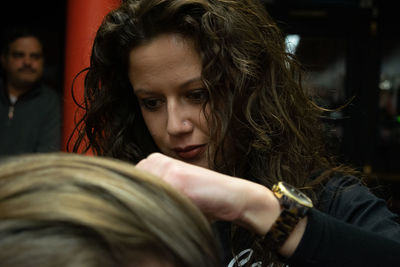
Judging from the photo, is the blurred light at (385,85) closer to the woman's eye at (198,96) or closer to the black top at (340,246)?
the woman's eye at (198,96)

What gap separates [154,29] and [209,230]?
897 millimetres

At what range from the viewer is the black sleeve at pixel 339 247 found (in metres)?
0.91

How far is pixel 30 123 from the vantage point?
12.3 feet

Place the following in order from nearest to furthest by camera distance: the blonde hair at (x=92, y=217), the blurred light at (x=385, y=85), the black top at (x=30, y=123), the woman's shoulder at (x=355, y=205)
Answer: the blonde hair at (x=92, y=217)
the woman's shoulder at (x=355, y=205)
the black top at (x=30, y=123)
the blurred light at (x=385, y=85)

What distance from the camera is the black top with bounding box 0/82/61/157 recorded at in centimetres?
368

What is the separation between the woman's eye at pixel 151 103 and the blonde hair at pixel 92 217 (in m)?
0.81

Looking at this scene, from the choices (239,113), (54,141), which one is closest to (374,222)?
(239,113)

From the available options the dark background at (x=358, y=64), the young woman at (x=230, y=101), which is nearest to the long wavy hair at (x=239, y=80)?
the young woman at (x=230, y=101)

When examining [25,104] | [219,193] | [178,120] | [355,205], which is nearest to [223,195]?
[219,193]

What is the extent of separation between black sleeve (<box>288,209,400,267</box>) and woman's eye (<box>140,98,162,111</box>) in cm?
68

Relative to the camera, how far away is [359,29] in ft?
14.9

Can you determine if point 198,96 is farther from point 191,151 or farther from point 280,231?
point 280,231

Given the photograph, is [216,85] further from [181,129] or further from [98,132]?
[98,132]

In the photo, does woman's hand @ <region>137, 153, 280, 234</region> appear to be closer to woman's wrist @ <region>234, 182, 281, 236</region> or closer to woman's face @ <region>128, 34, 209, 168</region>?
woman's wrist @ <region>234, 182, 281, 236</region>
